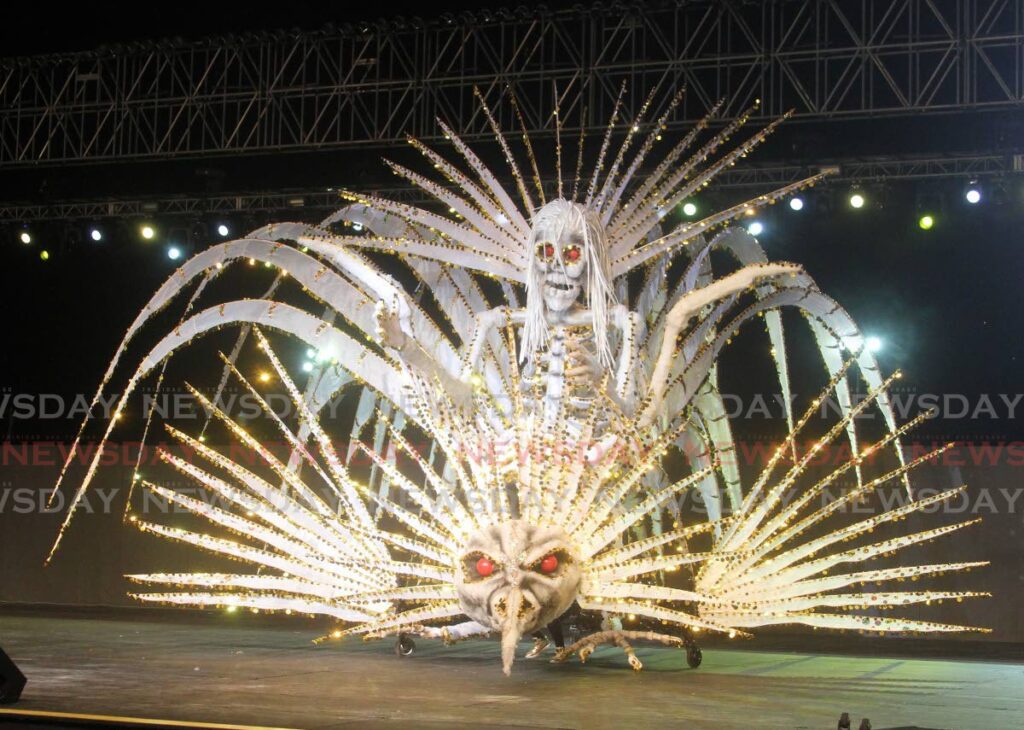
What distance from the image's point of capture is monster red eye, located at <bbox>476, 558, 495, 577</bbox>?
7.51m

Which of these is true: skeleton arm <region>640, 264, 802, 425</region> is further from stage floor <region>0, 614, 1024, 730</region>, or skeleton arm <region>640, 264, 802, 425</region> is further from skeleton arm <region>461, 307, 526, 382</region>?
stage floor <region>0, 614, 1024, 730</region>

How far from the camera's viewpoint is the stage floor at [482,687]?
6441 mm

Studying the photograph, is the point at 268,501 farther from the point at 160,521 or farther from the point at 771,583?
the point at 160,521

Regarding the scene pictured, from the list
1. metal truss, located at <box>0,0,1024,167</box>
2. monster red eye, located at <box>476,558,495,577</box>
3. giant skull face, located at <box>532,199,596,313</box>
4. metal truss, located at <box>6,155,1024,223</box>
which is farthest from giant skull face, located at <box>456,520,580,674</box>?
metal truss, located at <box>6,155,1024,223</box>

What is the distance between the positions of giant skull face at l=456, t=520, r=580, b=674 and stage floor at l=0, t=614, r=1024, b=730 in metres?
0.42

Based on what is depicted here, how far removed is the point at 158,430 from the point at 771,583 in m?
10.8

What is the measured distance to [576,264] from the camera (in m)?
8.92

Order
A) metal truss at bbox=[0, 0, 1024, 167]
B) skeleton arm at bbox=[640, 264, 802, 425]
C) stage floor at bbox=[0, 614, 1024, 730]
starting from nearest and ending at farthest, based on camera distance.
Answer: stage floor at bbox=[0, 614, 1024, 730] → skeleton arm at bbox=[640, 264, 802, 425] → metal truss at bbox=[0, 0, 1024, 167]

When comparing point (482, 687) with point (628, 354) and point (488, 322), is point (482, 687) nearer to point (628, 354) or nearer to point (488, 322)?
point (628, 354)

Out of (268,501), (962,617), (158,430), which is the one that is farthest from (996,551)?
(158,430)

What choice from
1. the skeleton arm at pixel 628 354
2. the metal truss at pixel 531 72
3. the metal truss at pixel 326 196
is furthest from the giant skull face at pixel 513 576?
the metal truss at pixel 326 196

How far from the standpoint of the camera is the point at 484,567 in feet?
24.7
